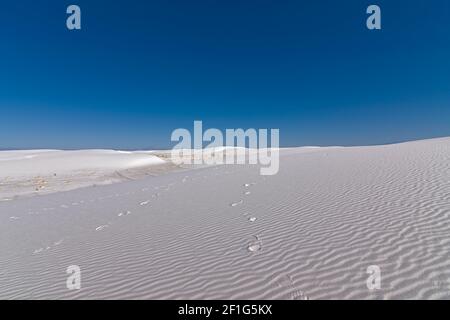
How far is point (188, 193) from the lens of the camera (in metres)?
11.1

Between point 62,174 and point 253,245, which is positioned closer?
point 253,245

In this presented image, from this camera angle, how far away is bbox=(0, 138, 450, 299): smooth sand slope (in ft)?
12.1

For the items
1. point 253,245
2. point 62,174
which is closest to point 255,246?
point 253,245

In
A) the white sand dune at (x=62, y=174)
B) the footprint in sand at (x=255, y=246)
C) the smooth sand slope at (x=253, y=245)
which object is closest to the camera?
the smooth sand slope at (x=253, y=245)

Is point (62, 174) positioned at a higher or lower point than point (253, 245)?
higher

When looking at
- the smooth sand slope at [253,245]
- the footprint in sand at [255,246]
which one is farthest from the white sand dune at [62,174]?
the footprint in sand at [255,246]

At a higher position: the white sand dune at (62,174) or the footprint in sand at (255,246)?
the white sand dune at (62,174)

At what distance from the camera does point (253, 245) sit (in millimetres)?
5000

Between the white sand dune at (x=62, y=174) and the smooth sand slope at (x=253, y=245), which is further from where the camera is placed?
the white sand dune at (x=62, y=174)

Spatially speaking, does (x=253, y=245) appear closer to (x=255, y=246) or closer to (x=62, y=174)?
(x=255, y=246)

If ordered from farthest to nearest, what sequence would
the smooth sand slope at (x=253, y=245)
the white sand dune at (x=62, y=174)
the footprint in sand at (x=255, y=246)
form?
the white sand dune at (x=62, y=174), the footprint in sand at (x=255, y=246), the smooth sand slope at (x=253, y=245)

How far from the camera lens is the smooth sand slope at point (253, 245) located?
368 centimetres

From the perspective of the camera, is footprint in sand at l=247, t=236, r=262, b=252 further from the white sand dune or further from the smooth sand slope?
the white sand dune

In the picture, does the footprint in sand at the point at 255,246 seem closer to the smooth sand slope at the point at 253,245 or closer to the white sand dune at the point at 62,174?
the smooth sand slope at the point at 253,245
